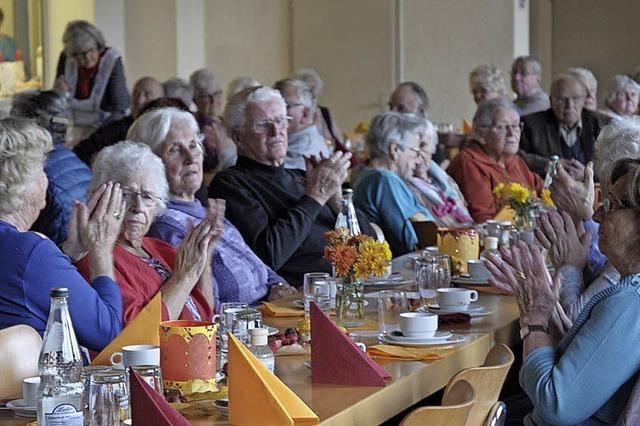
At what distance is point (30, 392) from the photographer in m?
2.24

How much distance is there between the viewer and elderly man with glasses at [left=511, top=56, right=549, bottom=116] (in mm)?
9273

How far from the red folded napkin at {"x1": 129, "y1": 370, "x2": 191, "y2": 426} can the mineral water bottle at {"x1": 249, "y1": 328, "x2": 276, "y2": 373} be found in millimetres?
539

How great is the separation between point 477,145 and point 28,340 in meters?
5.00

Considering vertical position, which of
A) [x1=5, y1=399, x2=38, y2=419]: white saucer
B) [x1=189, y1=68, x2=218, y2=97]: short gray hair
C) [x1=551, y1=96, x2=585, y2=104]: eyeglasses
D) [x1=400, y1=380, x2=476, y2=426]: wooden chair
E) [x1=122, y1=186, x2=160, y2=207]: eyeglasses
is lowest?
[x1=5, y1=399, x2=38, y2=419]: white saucer

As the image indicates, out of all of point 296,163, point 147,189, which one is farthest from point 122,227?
point 296,163

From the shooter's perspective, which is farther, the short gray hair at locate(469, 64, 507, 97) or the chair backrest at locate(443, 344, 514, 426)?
the short gray hair at locate(469, 64, 507, 97)

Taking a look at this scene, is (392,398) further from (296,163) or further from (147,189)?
(296,163)

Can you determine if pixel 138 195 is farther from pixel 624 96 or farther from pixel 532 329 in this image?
pixel 624 96

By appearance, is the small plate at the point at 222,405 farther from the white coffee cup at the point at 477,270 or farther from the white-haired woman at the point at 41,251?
the white coffee cup at the point at 477,270

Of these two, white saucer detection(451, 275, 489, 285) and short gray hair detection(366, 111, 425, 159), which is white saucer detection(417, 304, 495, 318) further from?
short gray hair detection(366, 111, 425, 159)

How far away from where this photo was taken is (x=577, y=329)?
8.23 feet

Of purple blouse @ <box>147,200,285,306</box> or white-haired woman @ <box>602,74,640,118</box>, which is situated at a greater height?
white-haired woman @ <box>602,74,640,118</box>

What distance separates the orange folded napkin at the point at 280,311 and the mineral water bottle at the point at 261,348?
0.74 meters

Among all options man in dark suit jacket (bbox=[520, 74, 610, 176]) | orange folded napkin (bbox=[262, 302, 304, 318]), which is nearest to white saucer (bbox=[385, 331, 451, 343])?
orange folded napkin (bbox=[262, 302, 304, 318])
